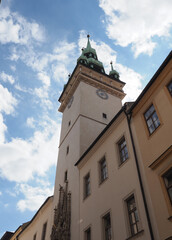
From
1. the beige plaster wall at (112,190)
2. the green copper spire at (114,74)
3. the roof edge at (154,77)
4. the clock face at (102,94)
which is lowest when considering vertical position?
the beige plaster wall at (112,190)

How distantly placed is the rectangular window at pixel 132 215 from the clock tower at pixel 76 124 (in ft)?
15.6

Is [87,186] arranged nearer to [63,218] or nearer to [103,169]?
[103,169]

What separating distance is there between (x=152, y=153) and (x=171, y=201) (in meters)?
2.27

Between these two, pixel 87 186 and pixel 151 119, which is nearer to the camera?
pixel 151 119

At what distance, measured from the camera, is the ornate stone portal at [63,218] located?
15251mm

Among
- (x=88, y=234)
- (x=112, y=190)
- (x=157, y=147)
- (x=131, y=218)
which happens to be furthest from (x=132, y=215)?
(x=88, y=234)

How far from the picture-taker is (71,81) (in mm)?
29375

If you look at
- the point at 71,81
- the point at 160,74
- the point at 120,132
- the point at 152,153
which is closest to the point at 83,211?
the point at 120,132

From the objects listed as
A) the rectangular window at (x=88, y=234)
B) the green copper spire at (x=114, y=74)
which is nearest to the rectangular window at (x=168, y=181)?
the rectangular window at (x=88, y=234)

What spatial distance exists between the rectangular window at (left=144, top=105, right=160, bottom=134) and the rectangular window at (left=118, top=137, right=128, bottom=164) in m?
2.04

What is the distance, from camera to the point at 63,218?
52.7ft

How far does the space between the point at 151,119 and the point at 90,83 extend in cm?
1691

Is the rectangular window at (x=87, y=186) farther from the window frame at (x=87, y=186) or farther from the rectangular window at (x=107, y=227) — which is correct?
the rectangular window at (x=107, y=227)

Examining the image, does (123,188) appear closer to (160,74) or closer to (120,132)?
(120,132)
